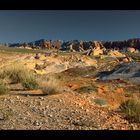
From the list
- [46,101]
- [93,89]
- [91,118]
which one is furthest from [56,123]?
[93,89]

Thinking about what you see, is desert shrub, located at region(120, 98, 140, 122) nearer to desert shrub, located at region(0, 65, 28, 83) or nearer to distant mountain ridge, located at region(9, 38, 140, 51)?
desert shrub, located at region(0, 65, 28, 83)

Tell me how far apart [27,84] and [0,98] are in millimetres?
2234

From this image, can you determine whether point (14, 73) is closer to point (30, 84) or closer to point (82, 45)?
point (30, 84)

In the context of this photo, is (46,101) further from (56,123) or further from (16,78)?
(16,78)

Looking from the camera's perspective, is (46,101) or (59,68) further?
(59,68)

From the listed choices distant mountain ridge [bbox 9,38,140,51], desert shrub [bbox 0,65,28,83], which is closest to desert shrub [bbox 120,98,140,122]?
desert shrub [bbox 0,65,28,83]

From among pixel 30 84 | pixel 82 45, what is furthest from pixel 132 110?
pixel 82 45

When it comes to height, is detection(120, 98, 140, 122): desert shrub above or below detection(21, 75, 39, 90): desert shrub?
below

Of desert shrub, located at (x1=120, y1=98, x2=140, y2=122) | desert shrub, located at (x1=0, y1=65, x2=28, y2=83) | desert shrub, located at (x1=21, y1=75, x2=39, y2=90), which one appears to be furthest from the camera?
desert shrub, located at (x1=0, y1=65, x2=28, y2=83)

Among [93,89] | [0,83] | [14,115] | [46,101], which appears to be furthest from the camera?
[93,89]

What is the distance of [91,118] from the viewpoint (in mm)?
8789

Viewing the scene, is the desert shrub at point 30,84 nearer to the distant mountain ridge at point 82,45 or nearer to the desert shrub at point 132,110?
the desert shrub at point 132,110

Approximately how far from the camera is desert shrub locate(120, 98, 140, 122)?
366 inches

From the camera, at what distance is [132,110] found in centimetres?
969
